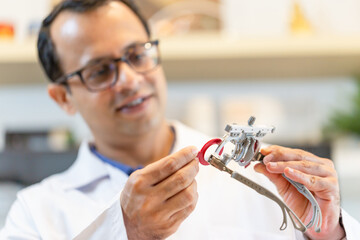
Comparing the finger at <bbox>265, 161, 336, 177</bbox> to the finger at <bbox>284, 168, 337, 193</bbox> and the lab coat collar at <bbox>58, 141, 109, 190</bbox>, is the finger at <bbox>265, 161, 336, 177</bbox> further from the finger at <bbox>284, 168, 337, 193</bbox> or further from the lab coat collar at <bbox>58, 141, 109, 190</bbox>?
the lab coat collar at <bbox>58, 141, 109, 190</bbox>

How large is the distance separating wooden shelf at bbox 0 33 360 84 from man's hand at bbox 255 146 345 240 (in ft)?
2.64

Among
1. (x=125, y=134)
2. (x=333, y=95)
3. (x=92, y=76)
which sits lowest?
(x=333, y=95)

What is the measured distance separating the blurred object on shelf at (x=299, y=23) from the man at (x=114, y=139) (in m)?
0.63

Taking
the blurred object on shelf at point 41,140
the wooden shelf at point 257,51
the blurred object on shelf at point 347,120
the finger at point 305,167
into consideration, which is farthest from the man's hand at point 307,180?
the blurred object on shelf at point 41,140

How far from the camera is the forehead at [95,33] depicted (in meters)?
0.96

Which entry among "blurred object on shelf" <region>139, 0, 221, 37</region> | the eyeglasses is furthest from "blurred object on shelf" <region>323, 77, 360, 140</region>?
the eyeglasses

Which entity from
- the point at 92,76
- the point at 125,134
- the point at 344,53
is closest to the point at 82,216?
the point at 125,134

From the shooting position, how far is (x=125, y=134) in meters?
0.97

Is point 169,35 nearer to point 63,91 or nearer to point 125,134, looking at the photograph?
point 63,91

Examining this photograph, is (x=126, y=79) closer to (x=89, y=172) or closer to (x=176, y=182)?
(x=89, y=172)

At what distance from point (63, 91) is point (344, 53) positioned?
3.02ft

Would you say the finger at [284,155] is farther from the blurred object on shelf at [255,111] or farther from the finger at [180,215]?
the blurred object on shelf at [255,111]

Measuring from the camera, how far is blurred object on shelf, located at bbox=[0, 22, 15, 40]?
1559 mm

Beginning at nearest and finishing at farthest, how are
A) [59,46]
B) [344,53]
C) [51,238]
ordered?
1. [51,238]
2. [59,46]
3. [344,53]
